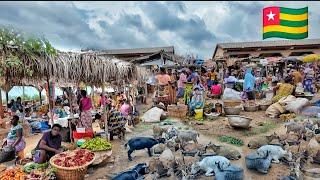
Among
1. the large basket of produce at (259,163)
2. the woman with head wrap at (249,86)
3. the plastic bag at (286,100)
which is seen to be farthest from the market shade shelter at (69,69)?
the woman with head wrap at (249,86)

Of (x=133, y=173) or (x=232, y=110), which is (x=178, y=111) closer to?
(x=232, y=110)

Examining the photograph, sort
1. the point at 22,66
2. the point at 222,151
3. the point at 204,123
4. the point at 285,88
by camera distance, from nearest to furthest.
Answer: the point at 22,66, the point at 222,151, the point at 204,123, the point at 285,88

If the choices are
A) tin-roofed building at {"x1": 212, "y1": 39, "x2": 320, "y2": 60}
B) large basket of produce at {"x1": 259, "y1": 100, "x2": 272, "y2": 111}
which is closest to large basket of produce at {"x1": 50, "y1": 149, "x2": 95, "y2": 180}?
large basket of produce at {"x1": 259, "y1": 100, "x2": 272, "y2": 111}

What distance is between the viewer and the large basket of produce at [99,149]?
23.0 feet

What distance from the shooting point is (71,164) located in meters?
6.01

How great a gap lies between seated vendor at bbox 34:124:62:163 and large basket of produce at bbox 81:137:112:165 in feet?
2.15

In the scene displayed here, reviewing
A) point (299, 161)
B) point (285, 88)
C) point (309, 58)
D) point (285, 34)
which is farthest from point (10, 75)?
point (309, 58)

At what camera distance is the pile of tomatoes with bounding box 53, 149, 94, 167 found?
19.8ft

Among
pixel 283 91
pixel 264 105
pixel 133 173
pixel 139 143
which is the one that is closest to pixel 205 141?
pixel 139 143

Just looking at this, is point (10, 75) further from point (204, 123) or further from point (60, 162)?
point (204, 123)

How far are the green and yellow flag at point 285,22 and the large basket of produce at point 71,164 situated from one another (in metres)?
12.0

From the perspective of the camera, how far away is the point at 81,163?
6117mm

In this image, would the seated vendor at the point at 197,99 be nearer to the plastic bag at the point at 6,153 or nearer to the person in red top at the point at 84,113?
the person in red top at the point at 84,113

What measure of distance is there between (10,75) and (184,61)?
1158 centimetres
